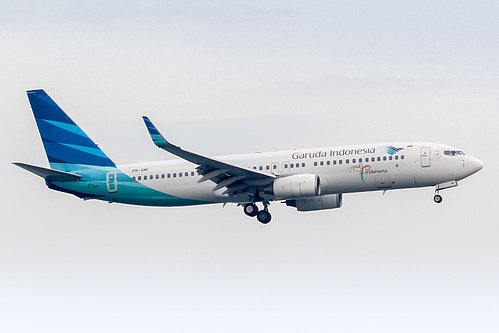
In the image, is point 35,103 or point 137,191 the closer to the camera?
point 137,191

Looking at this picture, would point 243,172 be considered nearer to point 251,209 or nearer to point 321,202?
point 251,209

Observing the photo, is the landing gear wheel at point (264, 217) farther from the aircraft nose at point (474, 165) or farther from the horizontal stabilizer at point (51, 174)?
the aircraft nose at point (474, 165)

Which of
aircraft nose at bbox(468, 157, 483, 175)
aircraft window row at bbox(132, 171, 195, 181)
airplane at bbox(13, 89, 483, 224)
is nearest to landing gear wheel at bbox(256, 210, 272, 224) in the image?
airplane at bbox(13, 89, 483, 224)

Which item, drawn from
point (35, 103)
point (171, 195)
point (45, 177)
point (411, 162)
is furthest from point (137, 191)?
point (411, 162)

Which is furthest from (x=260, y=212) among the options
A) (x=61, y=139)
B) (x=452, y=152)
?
(x=61, y=139)

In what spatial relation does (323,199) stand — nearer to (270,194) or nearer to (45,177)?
(270,194)

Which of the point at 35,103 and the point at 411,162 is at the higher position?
the point at 35,103

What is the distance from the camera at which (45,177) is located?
60.4 meters

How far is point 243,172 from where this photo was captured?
184 feet

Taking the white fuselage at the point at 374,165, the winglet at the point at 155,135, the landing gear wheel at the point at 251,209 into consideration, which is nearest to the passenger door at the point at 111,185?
the white fuselage at the point at 374,165

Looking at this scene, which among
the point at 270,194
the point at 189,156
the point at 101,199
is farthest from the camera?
the point at 101,199

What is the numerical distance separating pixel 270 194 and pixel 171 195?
670 cm

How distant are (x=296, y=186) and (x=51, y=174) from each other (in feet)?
52.1

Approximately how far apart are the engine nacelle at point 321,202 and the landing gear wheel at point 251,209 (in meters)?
3.00
